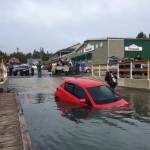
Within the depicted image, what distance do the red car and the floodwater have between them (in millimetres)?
523

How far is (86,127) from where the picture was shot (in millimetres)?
14672

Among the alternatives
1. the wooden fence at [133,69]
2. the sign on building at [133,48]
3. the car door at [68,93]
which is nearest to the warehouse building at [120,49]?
the sign on building at [133,48]

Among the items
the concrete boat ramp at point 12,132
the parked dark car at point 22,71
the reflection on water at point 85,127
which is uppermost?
the parked dark car at point 22,71

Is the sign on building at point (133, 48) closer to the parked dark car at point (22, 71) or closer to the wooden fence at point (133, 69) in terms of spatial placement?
the parked dark car at point (22, 71)

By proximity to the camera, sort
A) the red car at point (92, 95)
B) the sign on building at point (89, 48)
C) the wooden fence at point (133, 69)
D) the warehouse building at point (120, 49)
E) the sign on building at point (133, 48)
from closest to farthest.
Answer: the red car at point (92, 95) < the wooden fence at point (133, 69) < the warehouse building at point (120, 49) < the sign on building at point (133, 48) < the sign on building at point (89, 48)

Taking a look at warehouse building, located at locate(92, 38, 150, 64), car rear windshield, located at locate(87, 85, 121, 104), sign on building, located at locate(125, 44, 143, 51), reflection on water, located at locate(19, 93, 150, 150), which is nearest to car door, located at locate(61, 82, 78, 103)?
reflection on water, located at locate(19, 93, 150, 150)

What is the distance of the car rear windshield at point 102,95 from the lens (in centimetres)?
1930

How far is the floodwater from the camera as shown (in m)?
11.9

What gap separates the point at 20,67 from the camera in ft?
A: 195

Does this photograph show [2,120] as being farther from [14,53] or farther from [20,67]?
[14,53]

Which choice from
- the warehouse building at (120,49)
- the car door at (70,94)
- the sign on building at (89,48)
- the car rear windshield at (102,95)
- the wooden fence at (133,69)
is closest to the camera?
the car rear windshield at (102,95)

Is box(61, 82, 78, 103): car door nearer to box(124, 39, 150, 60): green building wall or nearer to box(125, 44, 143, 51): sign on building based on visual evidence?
box(124, 39, 150, 60): green building wall

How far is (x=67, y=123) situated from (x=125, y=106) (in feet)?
14.6

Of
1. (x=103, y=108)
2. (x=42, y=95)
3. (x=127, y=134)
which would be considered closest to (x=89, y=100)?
(x=103, y=108)
